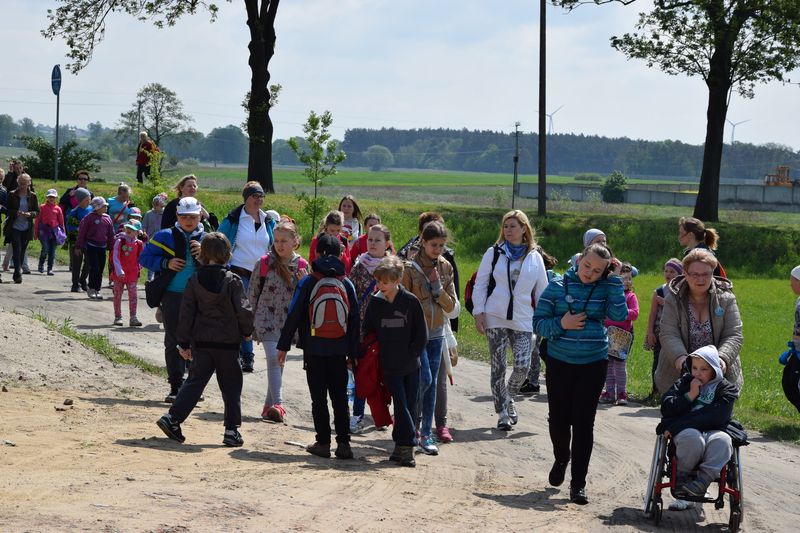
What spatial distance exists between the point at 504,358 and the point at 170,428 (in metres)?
3.45

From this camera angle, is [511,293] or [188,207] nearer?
[511,293]

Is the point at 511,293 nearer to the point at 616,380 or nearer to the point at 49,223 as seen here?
the point at 616,380

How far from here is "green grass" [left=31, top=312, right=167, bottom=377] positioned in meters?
13.6

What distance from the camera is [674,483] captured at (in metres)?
8.20

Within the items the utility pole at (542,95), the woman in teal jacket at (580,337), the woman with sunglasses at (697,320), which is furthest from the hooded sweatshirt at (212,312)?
the utility pole at (542,95)

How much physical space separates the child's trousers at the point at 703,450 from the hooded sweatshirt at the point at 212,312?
3.74 metres

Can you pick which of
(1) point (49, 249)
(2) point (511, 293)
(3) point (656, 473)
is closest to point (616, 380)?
(2) point (511, 293)

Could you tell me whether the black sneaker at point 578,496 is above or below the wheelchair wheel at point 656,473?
below

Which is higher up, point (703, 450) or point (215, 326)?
point (215, 326)

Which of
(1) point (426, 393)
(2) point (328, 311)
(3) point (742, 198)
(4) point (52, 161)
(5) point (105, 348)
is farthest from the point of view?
(3) point (742, 198)

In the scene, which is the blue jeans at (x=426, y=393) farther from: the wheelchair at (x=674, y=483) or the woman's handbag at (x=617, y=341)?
the woman's handbag at (x=617, y=341)

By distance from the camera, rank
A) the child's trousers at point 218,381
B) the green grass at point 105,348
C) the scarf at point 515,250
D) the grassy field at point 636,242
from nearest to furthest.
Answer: the child's trousers at point 218,381, the scarf at point 515,250, the green grass at point 105,348, the grassy field at point 636,242

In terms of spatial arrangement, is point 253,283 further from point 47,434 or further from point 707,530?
point 707,530

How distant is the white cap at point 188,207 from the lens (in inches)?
441
